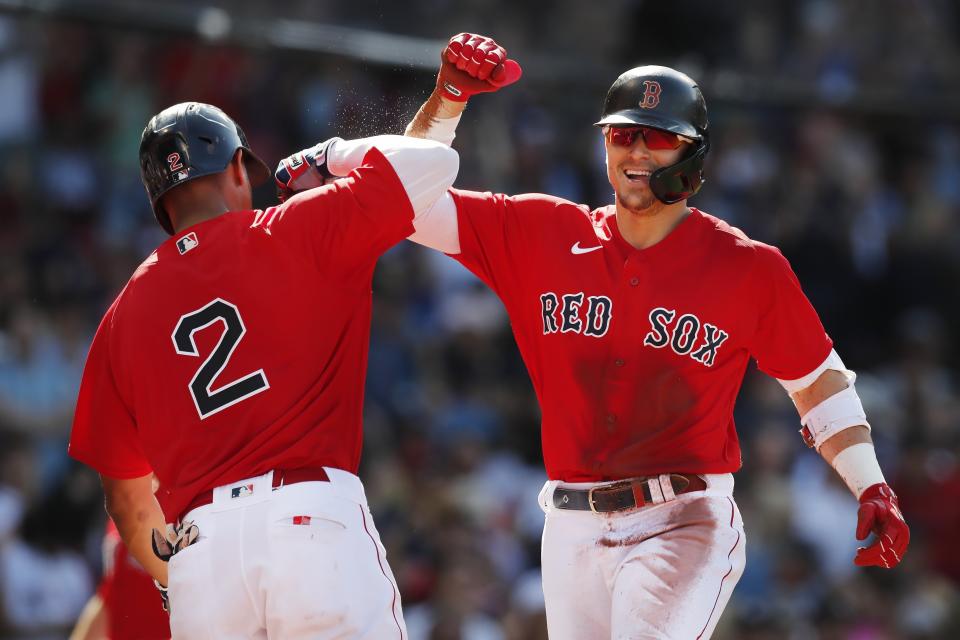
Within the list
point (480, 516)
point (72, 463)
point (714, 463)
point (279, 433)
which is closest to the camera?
point (279, 433)

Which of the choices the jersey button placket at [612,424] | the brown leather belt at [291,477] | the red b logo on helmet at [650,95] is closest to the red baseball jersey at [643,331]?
the jersey button placket at [612,424]

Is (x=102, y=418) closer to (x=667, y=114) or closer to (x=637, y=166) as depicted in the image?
(x=637, y=166)

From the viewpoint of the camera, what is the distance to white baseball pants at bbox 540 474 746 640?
434 cm

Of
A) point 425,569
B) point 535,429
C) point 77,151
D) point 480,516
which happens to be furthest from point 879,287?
point 77,151

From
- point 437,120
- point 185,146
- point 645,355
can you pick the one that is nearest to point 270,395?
point 185,146

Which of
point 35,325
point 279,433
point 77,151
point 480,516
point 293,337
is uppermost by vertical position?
point 293,337

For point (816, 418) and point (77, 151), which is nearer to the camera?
point (816, 418)

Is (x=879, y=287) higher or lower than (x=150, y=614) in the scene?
lower

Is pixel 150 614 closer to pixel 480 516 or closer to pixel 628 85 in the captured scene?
pixel 628 85

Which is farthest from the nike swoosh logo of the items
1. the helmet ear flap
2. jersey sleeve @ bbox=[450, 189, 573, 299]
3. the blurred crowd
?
the blurred crowd

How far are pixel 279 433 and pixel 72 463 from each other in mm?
4905

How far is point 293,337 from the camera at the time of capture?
4.03 metres

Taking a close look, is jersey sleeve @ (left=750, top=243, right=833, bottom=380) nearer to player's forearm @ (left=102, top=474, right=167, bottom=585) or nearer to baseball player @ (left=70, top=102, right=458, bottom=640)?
baseball player @ (left=70, top=102, right=458, bottom=640)

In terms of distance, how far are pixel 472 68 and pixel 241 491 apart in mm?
1501
